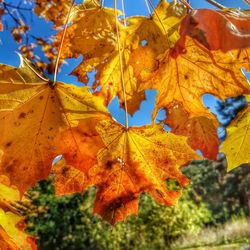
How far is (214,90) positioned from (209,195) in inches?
644

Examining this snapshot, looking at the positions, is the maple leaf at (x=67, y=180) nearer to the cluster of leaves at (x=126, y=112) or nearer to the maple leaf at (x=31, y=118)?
the cluster of leaves at (x=126, y=112)

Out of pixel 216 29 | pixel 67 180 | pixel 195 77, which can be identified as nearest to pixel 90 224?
pixel 67 180

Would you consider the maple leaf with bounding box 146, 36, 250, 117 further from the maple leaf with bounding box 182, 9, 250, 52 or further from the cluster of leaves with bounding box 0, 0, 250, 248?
the maple leaf with bounding box 182, 9, 250, 52

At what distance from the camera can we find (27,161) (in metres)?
0.91

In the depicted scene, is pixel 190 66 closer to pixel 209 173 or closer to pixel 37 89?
pixel 37 89

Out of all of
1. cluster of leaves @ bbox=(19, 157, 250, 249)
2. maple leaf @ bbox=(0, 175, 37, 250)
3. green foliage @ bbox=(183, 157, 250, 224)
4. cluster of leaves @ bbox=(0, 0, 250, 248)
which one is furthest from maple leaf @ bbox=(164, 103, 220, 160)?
green foliage @ bbox=(183, 157, 250, 224)

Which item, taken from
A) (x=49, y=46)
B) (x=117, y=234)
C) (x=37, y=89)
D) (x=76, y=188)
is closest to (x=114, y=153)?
(x=76, y=188)

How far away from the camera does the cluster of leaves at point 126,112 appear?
891 millimetres

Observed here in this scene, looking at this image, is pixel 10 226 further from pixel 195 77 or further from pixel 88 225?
pixel 88 225

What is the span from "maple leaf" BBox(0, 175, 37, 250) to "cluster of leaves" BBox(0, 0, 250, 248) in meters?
0.17

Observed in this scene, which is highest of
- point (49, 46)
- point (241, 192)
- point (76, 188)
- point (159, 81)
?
point (49, 46)

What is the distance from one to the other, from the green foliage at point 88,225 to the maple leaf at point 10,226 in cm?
666

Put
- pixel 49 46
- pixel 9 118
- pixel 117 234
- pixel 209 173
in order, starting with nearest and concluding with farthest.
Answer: pixel 9 118, pixel 49 46, pixel 117 234, pixel 209 173

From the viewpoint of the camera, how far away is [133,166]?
1070 millimetres
